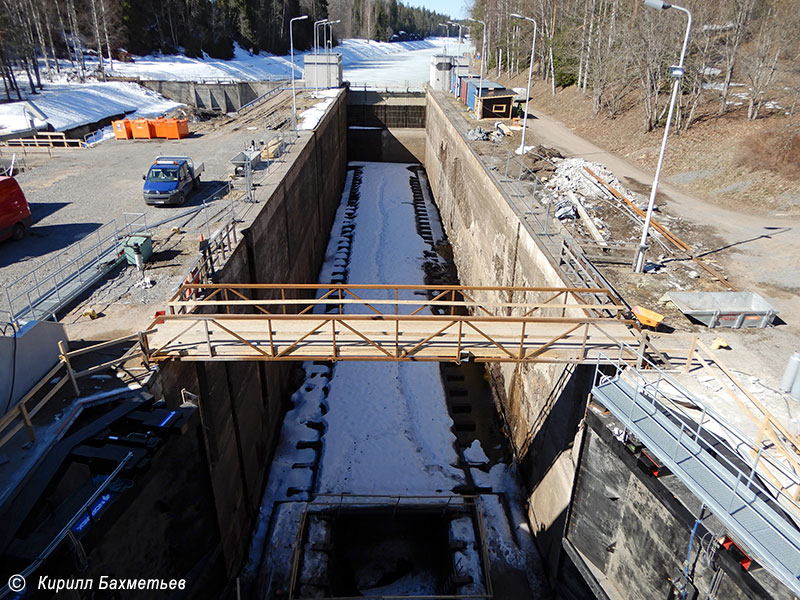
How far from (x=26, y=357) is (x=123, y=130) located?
27080 mm

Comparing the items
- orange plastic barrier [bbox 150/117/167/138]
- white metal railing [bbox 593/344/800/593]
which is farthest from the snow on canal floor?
orange plastic barrier [bbox 150/117/167/138]

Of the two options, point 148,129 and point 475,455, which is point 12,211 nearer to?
point 475,455

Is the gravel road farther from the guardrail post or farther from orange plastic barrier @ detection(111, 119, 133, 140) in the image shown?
the guardrail post

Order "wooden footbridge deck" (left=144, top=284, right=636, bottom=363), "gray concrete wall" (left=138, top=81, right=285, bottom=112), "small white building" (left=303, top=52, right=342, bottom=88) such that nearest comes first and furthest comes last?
"wooden footbridge deck" (left=144, top=284, right=636, bottom=363)
"small white building" (left=303, top=52, right=342, bottom=88)
"gray concrete wall" (left=138, top=81, right=285, bottom=112)

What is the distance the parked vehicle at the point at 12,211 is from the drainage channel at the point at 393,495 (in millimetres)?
9991

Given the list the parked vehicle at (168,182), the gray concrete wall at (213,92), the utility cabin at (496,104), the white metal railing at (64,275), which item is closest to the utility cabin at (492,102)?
the utility cabin at (496,104)

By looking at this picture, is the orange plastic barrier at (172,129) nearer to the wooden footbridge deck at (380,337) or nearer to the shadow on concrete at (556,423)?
the wooden footbridge deck at (380,337)

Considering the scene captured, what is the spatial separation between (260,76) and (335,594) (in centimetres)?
8000

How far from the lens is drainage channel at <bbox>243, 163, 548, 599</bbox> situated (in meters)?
12.6

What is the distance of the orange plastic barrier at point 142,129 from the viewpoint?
3170cm

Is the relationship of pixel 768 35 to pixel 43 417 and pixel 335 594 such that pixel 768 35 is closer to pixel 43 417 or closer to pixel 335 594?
pixel 335 594

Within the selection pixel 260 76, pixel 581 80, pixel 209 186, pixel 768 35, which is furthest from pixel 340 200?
pixel 260 76

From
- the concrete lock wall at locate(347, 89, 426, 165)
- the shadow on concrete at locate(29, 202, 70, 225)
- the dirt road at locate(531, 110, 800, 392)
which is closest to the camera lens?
the dirt road at locate(531, 110, 800, 392)

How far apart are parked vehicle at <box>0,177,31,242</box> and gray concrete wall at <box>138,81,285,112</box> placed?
44131 millimetres
